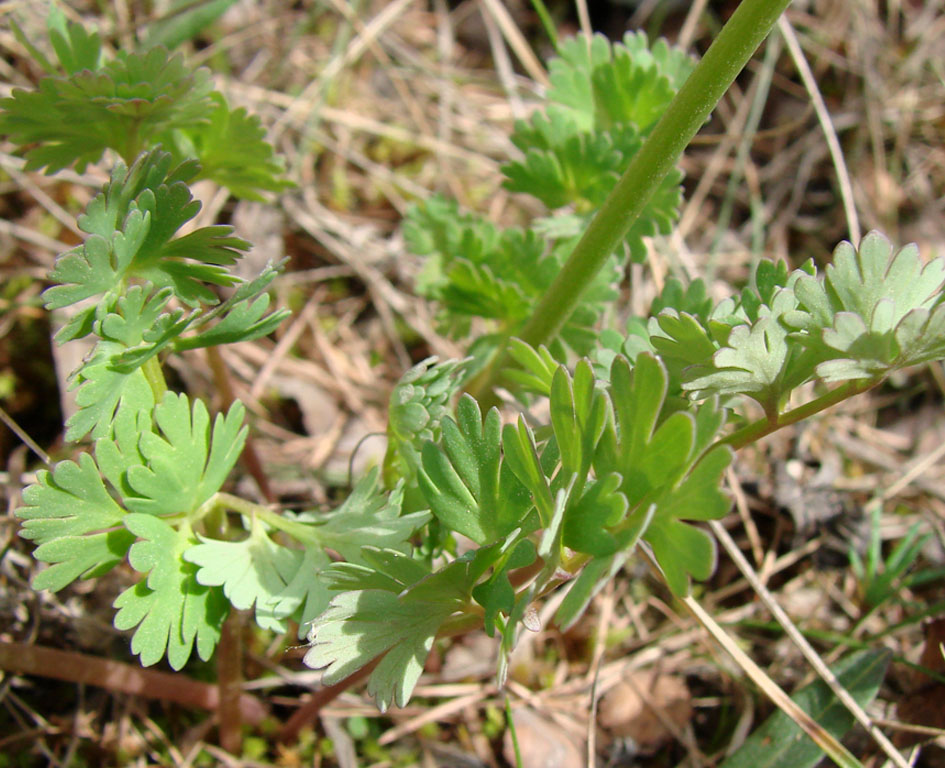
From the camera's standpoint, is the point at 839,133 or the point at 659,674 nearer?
the point at 659,674

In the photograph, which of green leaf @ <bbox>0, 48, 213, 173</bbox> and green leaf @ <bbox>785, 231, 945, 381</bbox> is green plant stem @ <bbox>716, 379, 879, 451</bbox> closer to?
green leaf @ <bbox>785, 231, 945, 381</bbox>

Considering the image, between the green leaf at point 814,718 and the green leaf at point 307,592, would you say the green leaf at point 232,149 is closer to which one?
the green leaf at point 307,592

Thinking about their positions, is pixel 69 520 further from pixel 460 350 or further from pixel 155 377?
pixel 460 350

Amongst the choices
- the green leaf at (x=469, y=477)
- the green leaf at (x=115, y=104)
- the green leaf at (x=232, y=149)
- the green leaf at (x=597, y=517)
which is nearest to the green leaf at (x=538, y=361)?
the green leaf at (x=469, y=477)

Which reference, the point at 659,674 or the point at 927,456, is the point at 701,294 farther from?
the point at 927,456

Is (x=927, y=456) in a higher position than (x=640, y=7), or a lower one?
lower

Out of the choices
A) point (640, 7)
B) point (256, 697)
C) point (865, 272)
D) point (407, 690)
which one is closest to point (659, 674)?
point (256, 697)
